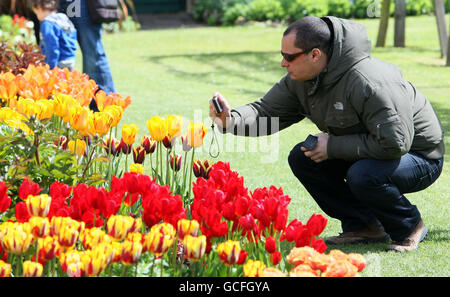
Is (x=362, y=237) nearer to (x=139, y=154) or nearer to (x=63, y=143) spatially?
(x=139, y=154)

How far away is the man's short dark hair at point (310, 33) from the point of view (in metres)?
4.01

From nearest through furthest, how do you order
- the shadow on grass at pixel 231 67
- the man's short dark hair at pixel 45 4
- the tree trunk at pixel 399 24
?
the man's short dark hair at pixel 45 4, the shadow on grass at pixel 231 67, the tree trunk at pixel 399 24

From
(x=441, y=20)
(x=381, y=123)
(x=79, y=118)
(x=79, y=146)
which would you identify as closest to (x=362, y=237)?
(x=381, y=123)

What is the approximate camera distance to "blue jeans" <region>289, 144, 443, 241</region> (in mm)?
4152

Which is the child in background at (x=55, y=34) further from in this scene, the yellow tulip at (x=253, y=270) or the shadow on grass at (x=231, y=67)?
the yellow tulip at (x=253, y=270)

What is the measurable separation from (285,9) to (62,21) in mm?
13043


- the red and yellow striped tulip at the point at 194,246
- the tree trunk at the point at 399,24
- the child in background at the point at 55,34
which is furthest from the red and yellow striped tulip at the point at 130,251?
the tree trunk at the point at 399,24

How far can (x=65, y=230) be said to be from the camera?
8.17ft

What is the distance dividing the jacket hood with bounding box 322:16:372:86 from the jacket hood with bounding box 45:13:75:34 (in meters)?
4.71

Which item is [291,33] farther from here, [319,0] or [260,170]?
[319,0]

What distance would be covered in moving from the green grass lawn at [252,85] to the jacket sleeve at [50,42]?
40.9 inches

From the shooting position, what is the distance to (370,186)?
4125 mm

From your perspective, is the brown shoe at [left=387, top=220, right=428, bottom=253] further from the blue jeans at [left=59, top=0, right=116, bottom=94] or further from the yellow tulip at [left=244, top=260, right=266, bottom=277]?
the blue jeans at [left=59, top=0, right=116, bottom=94]

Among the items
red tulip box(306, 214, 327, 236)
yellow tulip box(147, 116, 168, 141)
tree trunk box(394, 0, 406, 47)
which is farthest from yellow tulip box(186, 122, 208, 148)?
tree trunk box(394, 0, 406, 47)
